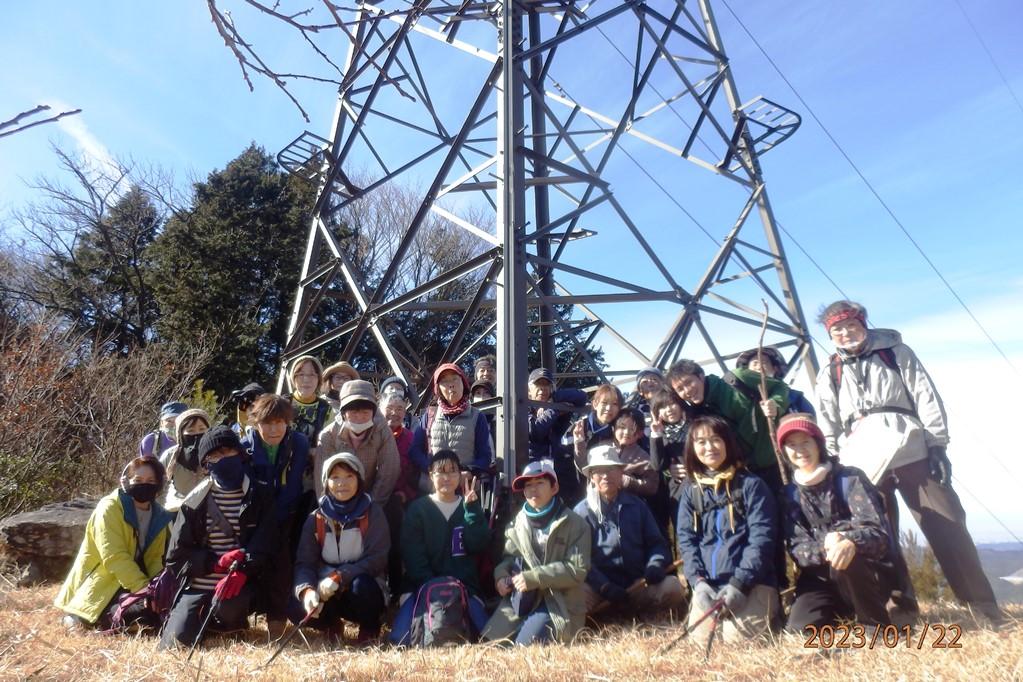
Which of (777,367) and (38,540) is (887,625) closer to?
(777,367)

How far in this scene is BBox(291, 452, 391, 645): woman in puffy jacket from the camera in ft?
13.1

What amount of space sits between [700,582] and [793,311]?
13.5 feet

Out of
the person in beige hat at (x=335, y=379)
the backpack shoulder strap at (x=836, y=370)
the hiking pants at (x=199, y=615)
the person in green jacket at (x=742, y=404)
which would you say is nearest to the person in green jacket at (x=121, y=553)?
the hiking pants at (x=199, y=615)

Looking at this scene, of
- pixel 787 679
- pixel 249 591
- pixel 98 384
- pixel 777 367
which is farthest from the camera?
pixel 98 384

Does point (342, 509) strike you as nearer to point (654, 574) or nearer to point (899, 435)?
point (654, 574)

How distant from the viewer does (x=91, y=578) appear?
4562mm

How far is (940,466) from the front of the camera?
3.80m

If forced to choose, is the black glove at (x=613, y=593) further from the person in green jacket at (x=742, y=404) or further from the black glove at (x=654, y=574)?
the person in green jacket at (x=742, y=404)

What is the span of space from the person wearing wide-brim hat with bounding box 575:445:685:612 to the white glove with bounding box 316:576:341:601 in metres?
1.37

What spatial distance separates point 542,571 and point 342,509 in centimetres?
118

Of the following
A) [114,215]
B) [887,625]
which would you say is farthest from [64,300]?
[887,625]

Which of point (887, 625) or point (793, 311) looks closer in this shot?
point (887, 625)

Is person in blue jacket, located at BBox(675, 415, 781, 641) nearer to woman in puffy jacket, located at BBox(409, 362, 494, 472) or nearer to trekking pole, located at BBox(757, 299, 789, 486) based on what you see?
trekking pole, located at BBox(757, 299, 789, 486)

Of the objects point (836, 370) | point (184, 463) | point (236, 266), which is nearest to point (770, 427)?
point (836, 370)
